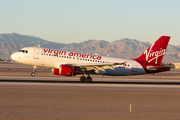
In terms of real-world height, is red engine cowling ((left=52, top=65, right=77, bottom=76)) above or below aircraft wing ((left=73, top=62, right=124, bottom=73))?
below

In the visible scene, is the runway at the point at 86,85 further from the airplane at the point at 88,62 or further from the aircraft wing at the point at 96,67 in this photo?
the aircraft wing at the point at 96,67

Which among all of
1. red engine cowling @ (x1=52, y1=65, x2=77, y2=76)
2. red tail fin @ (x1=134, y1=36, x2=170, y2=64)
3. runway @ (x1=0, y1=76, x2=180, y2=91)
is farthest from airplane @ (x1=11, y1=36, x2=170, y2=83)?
runway @ (x1=0, y1=76, x2=180, y2=91)

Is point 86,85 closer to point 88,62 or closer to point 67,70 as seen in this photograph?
point 67,70

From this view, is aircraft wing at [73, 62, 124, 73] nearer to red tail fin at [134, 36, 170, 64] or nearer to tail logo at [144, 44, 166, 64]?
tail logo at [144, 44, 166, 64]

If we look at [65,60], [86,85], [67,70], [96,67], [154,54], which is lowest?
[86,85]

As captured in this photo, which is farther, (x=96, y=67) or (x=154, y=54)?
(x=154, y=54)

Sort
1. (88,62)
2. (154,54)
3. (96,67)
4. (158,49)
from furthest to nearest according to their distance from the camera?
(154,54) → (158,49) → (88,62) → (96,67)

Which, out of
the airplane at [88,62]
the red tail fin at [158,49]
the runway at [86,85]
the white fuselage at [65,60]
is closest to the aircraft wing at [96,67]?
the airplane at [88,62]

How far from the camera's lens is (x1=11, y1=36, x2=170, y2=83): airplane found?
1542 inches

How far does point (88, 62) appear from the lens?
40.0 m

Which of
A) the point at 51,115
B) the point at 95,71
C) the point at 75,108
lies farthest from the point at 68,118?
the point at 95,71

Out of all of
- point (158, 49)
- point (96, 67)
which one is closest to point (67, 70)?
point (96, 67)

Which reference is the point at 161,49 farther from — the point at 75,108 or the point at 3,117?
the point at 3,117

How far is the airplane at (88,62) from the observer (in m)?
39.2
